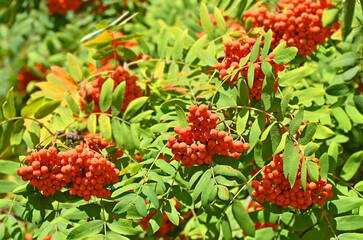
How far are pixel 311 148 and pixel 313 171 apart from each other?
0.36 ft

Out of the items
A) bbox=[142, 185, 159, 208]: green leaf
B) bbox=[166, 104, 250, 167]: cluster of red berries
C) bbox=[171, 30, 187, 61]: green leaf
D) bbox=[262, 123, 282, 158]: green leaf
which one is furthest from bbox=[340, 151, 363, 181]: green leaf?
bbox=[171, 30, 187, 61]: green leaf

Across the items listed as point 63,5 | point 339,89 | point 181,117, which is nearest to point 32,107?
point 181,117

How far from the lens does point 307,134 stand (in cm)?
199

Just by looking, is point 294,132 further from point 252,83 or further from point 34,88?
point 34,88

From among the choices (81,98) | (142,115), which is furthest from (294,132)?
(81,98)

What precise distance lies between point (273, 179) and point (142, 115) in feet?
2.90

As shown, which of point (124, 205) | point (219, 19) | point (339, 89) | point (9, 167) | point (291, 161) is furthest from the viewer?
point (219, 19)

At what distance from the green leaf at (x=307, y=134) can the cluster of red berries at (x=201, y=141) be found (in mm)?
256

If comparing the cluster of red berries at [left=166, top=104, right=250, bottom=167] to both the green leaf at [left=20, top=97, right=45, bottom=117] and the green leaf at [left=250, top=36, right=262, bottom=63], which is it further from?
the green leaf at [left=20, top=97, right=45, bottom=117]

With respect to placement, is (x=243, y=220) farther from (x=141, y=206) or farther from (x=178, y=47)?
(x=178, y=47)

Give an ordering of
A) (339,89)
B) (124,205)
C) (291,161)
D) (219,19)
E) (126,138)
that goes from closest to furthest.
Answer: (291,161)
(124,205)
(126,138)
(339,89)
(219,19)

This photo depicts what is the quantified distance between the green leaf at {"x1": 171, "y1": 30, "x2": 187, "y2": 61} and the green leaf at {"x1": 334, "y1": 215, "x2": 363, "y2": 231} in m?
1.44

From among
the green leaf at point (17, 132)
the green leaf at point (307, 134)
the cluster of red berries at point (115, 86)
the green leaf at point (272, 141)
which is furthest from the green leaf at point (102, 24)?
the green leaf at point (307, 134)

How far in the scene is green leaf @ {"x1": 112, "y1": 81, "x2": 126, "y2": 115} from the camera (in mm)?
2498
